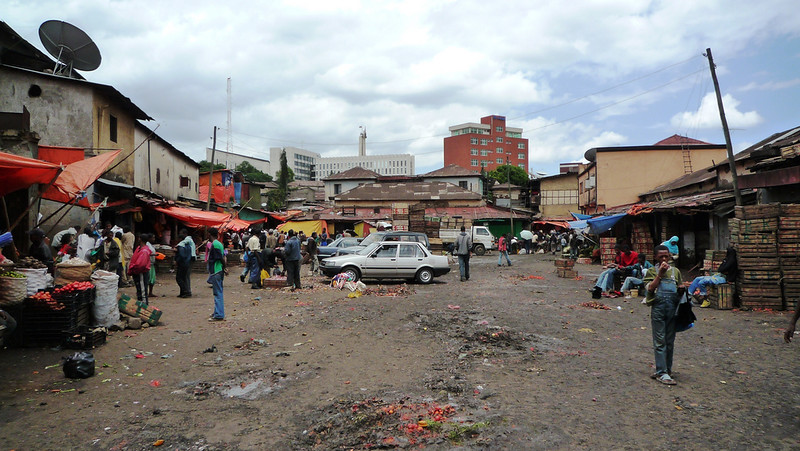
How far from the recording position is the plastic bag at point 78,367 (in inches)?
227

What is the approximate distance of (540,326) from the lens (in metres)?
8.94

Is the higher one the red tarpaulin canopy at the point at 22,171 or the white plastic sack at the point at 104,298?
the red tarpaulin canopy at the point at 22,171

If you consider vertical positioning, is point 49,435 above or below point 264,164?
below

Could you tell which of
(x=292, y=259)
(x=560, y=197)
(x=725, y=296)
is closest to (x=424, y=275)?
(x=292, y=259)

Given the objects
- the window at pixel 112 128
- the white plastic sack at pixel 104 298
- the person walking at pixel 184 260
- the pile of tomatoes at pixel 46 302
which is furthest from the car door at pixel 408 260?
the window at pixel 112 128

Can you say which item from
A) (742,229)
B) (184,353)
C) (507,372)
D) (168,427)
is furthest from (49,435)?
(742,229)

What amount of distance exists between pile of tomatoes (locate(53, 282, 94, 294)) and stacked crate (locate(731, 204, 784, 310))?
42.1 ft

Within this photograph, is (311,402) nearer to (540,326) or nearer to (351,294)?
(540,326)

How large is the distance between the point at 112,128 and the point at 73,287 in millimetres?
13058

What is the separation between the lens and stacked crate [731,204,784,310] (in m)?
10.6

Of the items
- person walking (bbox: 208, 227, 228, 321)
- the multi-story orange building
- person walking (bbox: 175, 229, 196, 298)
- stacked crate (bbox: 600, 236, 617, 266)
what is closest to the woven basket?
person walking (bbox: 208, 227, 228, 321)

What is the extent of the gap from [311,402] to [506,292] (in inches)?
377

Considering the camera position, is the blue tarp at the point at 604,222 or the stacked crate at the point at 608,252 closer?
the blue tarp at the point at 604,222

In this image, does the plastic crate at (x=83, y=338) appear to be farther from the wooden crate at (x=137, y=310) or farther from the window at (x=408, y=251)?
the window at (x=408, y=251)
